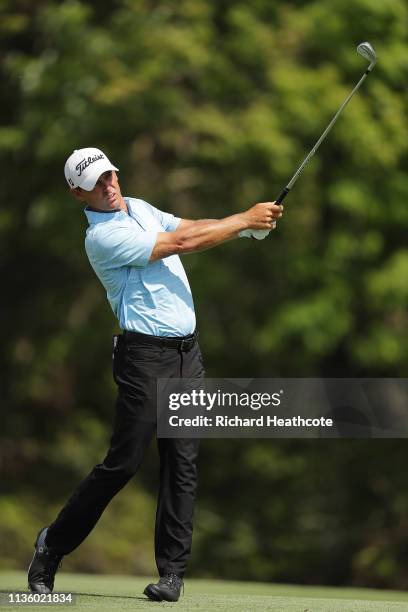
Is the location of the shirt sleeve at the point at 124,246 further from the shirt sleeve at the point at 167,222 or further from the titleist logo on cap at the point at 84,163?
the shirt sleeve at the point at 167,222

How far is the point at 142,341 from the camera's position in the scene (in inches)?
240

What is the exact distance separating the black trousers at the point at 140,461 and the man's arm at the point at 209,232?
17.6 inches

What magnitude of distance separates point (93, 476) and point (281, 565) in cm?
1149

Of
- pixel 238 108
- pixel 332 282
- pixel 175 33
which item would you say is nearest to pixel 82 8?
pixel 175 33

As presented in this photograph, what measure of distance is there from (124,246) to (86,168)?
0.43m

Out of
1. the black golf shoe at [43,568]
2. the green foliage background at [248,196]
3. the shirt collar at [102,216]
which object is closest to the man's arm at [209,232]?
the shirt collar at [102,216]

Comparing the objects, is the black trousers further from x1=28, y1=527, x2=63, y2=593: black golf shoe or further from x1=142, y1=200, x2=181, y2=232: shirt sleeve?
x1=142, y1=200, x2=181, y2=232: shirt sleeve

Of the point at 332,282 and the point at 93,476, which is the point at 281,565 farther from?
the point at 93,476

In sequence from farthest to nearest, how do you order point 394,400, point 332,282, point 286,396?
point 332,282
point 394,400
point 286,396

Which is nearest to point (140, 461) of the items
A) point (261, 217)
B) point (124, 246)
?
point (124, 246)

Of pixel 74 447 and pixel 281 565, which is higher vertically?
pixel 74 447

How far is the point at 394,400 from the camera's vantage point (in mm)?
14641

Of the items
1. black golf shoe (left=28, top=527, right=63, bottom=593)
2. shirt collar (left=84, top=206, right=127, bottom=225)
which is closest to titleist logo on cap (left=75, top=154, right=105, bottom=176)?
shirt collar (left=84, top=206, right=127, bottom=225)

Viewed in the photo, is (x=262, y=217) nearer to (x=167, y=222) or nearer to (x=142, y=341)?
(x=167, y=222)
